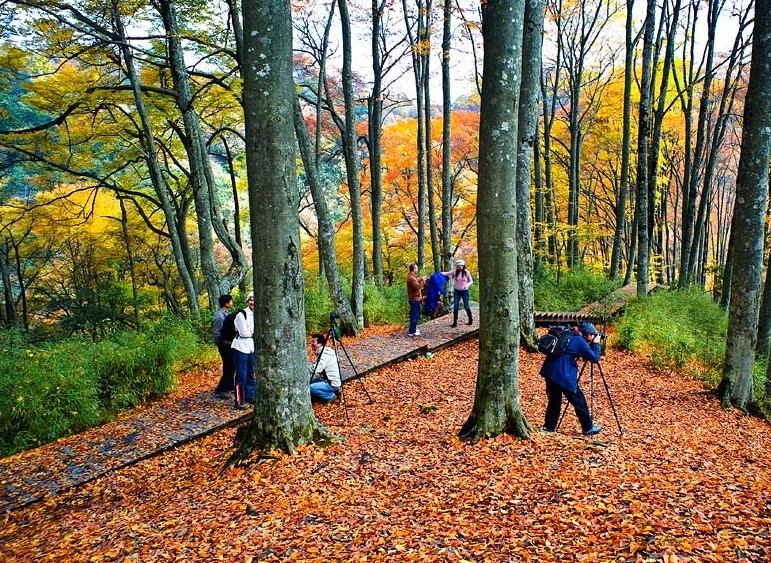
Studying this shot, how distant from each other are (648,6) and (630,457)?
13.1 metres

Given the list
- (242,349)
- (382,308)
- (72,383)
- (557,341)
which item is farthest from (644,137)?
(72,383)

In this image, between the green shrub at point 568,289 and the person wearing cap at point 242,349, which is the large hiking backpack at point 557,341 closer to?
the person wearing cap at point 242,349

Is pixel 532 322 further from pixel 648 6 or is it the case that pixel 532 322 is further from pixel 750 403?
pixel 648 6

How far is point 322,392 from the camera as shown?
7.19 metres

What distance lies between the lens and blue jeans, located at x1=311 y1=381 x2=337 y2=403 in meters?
7.15

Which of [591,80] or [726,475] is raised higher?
[591,80]

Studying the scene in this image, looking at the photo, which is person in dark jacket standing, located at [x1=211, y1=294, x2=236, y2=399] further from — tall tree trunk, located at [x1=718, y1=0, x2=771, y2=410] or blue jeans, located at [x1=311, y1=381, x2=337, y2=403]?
tall tree trunk, located at [x1=718, y1=0, x2=771, y2=410]

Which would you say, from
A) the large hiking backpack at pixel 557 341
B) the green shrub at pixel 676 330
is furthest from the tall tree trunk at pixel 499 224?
the green shrub at pixel 676 330

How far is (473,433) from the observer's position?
16.0ft

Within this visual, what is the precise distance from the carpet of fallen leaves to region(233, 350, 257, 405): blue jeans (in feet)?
3.18

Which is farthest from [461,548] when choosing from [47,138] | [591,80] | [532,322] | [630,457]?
[591,80]

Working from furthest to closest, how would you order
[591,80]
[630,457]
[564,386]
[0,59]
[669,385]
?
[591,80], [0,59], [669,385], [564,386], [630,457]

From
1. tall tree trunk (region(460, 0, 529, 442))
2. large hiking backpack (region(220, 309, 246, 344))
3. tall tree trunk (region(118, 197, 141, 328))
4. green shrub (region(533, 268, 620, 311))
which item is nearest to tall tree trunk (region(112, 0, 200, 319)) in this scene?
tall tree trunk (region(118, 197, 141, 328))

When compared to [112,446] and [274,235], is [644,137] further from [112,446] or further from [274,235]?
[112,446]
